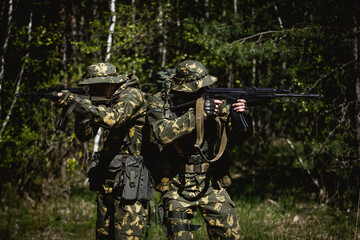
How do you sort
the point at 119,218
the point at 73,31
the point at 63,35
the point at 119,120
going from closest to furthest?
the point at 119,120 → the point at 119,218 → the point at 63,35 → the point at 73,31

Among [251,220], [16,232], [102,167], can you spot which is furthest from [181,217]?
[16,232]

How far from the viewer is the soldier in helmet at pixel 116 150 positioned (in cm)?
291

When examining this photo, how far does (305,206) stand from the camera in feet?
18.2

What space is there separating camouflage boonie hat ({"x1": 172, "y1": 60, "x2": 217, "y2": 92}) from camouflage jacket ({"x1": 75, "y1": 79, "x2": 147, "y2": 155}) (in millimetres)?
438

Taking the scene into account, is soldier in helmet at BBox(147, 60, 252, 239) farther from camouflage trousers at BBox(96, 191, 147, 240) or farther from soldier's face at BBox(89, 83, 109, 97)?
soldier's face at BBox(89, 83, 109, 97)

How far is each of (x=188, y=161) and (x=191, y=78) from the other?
2.68 ft

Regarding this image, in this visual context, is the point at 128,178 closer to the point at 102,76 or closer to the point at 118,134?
the point at 118,134

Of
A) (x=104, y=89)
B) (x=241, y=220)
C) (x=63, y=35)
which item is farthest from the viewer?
(x=63, y=35)

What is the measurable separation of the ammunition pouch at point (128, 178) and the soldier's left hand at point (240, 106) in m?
1.05

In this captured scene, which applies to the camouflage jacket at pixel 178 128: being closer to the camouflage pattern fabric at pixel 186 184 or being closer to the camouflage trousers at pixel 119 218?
the camouflage pattern fabric at pixel 186 184

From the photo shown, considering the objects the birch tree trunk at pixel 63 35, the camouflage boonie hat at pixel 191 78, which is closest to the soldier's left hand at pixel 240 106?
the camouflage boonie hat at pixel 191 78

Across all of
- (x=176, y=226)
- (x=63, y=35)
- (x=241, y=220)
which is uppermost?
(x=63, y=35)

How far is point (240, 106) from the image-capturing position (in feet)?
10.1

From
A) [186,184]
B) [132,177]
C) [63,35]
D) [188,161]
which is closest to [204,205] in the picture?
[186,184]
